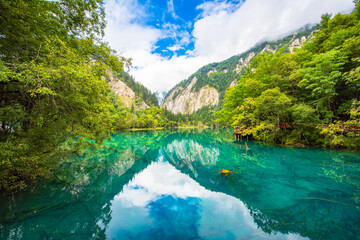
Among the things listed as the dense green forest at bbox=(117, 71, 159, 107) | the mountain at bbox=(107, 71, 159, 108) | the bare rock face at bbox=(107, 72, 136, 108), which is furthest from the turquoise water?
the dense green forest at bbox=(117, 71, 159, 107)

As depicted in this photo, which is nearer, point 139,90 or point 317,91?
point 317,91

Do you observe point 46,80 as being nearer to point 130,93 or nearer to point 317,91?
point 317,91

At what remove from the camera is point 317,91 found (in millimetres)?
16109

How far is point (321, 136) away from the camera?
52.4 feet

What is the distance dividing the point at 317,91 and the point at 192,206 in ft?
68.2

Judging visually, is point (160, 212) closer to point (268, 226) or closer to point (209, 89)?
point (268, 226)

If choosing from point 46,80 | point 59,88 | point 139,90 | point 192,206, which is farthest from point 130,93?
point 192,206

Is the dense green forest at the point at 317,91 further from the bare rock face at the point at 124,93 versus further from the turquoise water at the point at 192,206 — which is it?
the bare rock face at the point at 124,93

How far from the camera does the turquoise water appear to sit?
4414 millimetres

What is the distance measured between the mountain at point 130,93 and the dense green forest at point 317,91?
324 feet

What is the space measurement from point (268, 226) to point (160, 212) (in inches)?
167

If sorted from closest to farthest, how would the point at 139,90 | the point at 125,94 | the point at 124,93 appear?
the point at 125,94, the point at 124,93, the point at 139,90

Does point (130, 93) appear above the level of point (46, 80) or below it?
above

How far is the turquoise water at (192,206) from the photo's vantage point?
441 cm
